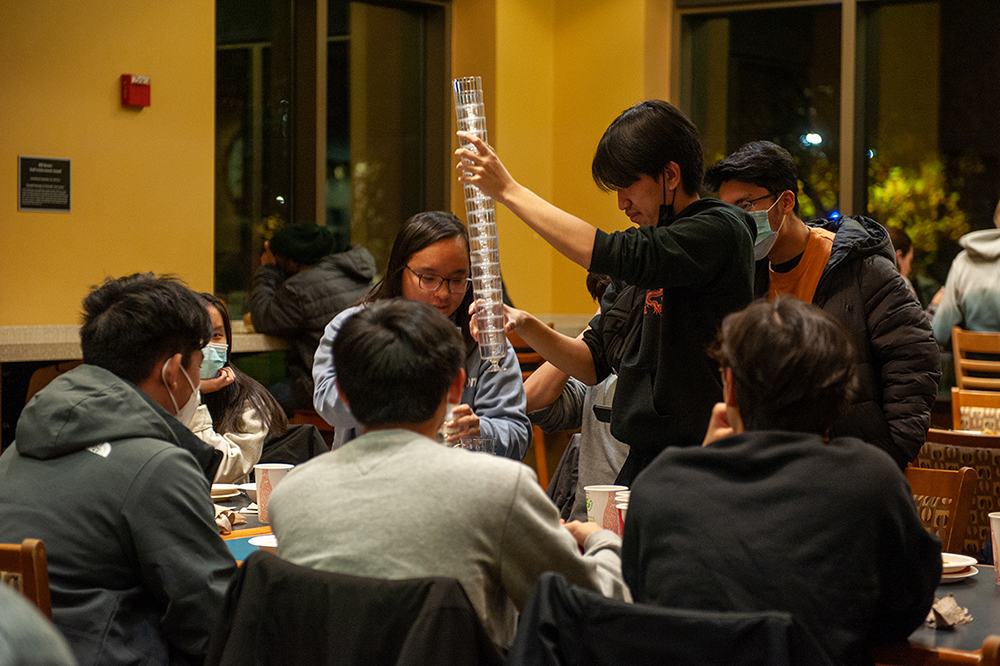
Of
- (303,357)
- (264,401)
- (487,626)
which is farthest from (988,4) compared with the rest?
(487,626)

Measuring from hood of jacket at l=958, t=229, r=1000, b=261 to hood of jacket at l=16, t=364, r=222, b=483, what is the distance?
17.1 ft

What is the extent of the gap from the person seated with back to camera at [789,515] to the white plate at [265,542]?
2.63 feet

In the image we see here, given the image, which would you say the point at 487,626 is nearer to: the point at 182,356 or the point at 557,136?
the point at 182,356

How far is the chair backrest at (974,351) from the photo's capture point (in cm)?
577

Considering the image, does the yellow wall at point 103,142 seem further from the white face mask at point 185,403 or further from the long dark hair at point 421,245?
the white face mask at point 185,403

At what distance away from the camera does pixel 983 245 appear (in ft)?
19.8

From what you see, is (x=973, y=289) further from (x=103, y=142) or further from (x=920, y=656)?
(x=920, y=656)

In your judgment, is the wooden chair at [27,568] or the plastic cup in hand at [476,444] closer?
the wooden chair at [27,568]

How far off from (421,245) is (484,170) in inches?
22.4

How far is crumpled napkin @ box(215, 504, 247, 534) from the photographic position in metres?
2.30

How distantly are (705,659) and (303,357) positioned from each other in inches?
165

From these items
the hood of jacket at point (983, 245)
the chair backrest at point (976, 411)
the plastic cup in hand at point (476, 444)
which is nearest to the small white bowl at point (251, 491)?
the plastic cup in hand at point (476, 444)

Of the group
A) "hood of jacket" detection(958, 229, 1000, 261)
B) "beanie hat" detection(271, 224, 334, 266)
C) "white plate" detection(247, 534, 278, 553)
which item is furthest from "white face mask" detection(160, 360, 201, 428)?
"hood of jacket" detection(958, 229, 1000, 261)

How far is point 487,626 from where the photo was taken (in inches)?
60.0
